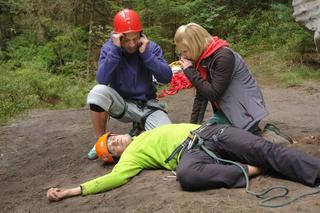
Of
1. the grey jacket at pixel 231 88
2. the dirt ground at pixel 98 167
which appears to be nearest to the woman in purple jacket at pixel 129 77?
the dirt ground at pixel 98 167

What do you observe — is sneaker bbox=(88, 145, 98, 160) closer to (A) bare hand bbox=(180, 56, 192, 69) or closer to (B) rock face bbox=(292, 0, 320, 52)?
(A) bare hand bbox=(180, 56, 192, 69)

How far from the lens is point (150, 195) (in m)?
3.56

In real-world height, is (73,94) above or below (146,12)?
below

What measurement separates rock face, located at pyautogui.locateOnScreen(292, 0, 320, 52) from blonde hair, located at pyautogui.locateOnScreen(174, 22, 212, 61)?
4.20 metres

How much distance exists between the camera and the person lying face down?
3.44 metres

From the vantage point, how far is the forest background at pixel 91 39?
32.1 ft

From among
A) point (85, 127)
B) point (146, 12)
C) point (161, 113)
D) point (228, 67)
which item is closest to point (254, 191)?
point (228, 67)

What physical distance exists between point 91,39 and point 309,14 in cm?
740

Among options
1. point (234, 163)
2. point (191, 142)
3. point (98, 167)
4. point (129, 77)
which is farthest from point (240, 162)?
point (129, 77)

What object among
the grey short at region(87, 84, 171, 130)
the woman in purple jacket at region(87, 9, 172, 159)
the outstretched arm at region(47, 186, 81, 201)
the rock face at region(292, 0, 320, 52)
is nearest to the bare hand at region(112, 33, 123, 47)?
the woman in purple jacket at region(87, 9, 172, 159)

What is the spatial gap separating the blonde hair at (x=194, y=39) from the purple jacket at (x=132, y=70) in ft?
3.12

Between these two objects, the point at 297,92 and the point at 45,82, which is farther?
the point at 45,82

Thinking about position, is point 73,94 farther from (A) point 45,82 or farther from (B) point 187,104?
(B) point 187,104

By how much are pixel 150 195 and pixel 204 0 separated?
10.2 m
